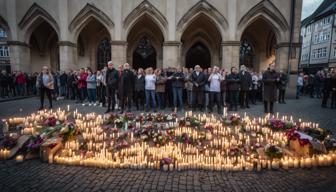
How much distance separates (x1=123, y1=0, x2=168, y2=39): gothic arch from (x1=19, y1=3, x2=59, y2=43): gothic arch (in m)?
5.37

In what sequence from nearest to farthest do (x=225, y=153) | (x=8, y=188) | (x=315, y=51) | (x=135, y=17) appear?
(x=8, y=188), (x=225, y=153), (x=135, y=17), (x=315, y=51)

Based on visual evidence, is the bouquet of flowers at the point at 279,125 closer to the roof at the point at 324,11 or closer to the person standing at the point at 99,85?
the person standing at the point at 99,85

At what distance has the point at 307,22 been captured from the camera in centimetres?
4728

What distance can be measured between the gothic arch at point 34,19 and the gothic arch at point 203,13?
362 inches

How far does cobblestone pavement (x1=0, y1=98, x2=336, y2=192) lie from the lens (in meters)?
3.66

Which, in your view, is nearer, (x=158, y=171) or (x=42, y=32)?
(x=158, y=171)

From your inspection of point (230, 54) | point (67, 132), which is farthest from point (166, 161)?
point (230, 54)

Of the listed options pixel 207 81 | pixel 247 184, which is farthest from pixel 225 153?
pixel 207 81

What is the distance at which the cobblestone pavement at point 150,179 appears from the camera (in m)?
3.66

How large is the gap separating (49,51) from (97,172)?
1972 centimetres

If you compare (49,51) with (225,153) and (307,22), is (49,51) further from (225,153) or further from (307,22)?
(307,22)

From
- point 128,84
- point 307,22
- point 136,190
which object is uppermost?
point 307,22

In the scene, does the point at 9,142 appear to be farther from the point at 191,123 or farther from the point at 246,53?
the point at 246,53

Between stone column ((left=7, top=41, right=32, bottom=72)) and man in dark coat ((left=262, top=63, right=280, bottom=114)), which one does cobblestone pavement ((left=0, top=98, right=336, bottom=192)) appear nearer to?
man in dark coat ((left=262, top=63, right=280, bottom=114))
